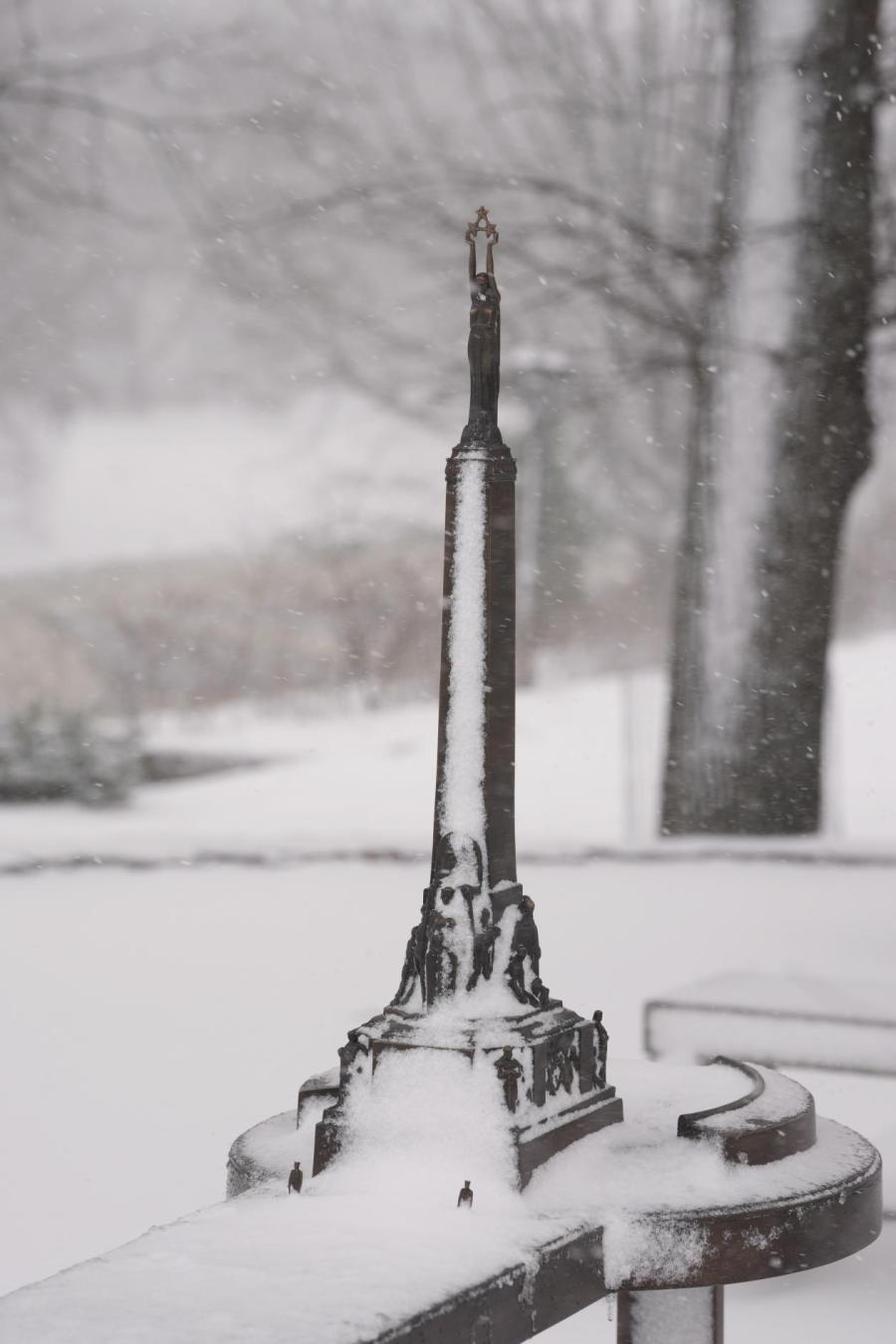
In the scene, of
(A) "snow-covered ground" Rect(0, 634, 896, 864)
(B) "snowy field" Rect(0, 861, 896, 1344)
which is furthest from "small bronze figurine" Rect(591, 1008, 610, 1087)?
(A) "snow-covered ground" Rect(0, 634, 896, 864)

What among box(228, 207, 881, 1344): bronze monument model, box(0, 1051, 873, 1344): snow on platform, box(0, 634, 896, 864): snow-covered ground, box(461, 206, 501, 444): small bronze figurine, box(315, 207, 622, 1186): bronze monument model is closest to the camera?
box(0, 1051, 873, 1344): snow on platform

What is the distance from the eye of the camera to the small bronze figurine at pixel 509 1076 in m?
2.24

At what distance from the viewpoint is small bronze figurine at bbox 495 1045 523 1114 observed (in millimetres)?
2238

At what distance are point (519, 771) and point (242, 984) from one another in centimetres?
662

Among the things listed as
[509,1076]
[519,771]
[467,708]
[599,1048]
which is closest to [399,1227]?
[509,1076]

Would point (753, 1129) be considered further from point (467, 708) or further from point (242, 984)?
point (242, 984)

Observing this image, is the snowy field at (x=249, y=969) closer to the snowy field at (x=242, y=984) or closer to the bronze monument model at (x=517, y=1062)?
the snowy field at (x=242, y=984)

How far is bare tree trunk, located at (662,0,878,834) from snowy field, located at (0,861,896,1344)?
167 cm

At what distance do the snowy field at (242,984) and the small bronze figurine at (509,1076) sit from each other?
5.14ft

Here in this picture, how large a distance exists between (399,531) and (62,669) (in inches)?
123

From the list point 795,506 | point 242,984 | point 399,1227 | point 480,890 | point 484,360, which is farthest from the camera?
point 795,506

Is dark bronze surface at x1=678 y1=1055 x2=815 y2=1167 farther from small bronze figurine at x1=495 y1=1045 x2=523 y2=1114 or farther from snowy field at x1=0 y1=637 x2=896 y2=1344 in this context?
snowy field at x1=0 y1=637 x2=896 y2=1344

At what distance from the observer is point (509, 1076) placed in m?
2.24

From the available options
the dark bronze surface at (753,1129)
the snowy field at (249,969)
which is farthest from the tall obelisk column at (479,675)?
the snowy field at (249,969)
